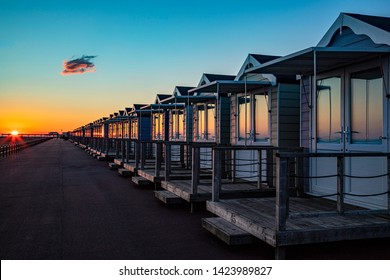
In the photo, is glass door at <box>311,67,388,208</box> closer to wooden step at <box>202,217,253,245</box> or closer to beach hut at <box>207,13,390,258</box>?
beach hut at <box>207,13,390,258</box>

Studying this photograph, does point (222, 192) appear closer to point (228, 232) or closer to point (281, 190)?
point (228, 232)

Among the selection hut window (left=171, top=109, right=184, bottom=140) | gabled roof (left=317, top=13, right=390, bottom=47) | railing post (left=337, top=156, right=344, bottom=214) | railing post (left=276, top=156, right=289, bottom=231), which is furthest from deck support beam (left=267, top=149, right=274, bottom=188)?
hut window (left=171, top=109, right=184, bottom=140)

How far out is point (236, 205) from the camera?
21.8 feet

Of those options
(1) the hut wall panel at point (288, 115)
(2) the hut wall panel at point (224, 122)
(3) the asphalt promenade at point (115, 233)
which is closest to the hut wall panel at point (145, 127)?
(2) the hut wall panel at point (224, 122)

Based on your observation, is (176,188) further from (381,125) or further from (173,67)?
(173,67)

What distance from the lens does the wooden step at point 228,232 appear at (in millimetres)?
5285

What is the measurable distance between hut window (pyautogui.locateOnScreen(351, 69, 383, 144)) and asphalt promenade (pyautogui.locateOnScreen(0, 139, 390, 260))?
5.74 ft

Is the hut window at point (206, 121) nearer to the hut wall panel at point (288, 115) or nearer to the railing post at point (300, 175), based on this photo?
the hut wall panel at point (288, 115)

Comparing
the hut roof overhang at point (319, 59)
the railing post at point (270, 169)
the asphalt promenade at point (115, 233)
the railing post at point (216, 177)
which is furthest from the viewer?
the railing post at point (270, 169)

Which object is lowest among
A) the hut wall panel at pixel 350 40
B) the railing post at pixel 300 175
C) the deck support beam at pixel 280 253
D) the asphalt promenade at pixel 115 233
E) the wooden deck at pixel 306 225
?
the asphalt promenade at pixel 115 233

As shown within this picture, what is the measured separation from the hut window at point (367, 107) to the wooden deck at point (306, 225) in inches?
53.8

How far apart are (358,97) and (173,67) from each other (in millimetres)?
16428

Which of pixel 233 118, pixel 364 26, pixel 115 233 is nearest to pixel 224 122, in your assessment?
pixel 233 118

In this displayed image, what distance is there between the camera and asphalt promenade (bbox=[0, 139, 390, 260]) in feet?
16.9
